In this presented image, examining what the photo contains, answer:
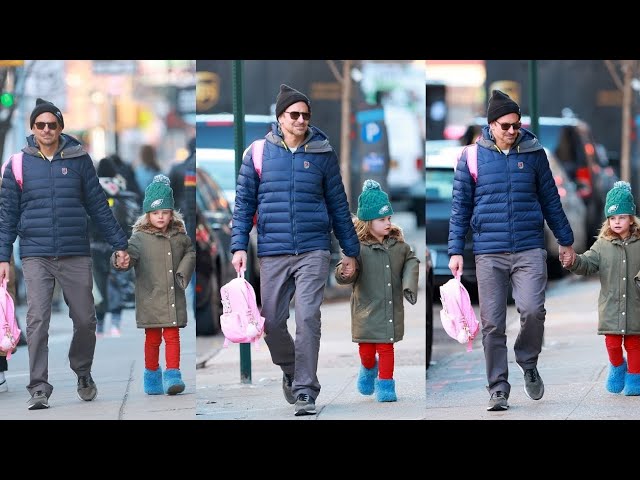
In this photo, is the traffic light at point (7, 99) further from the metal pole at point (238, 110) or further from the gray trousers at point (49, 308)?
the gray trousers at point (49, 308)

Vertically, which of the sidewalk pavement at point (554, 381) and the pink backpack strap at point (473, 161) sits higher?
the pink backpack strap at point (473, 161)

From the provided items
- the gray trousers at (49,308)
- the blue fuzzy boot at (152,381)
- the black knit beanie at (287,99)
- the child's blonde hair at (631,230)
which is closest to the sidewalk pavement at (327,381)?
the blue fuzzy boot at (152,381)

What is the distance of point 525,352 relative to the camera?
31.4 ft

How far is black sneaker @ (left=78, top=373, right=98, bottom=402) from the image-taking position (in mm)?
10062

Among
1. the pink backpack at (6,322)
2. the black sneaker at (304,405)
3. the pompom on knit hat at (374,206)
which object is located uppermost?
the pompom on knit hat at (374,206)

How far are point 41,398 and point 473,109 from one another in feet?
40.6

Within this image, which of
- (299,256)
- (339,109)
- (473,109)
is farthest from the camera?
(473,109)

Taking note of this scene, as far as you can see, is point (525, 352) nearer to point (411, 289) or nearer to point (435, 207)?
point (411, 289)

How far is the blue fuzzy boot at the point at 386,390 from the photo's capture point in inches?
386

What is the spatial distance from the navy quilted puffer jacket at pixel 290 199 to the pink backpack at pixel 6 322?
1534 mm

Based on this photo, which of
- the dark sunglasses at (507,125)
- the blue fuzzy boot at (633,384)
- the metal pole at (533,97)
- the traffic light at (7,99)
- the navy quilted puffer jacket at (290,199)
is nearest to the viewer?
the navy quilted puffer jacket at (290,199)

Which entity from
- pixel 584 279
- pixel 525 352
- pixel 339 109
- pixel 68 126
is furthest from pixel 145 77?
pixel 525 352

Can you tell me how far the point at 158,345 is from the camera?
10.3 m
